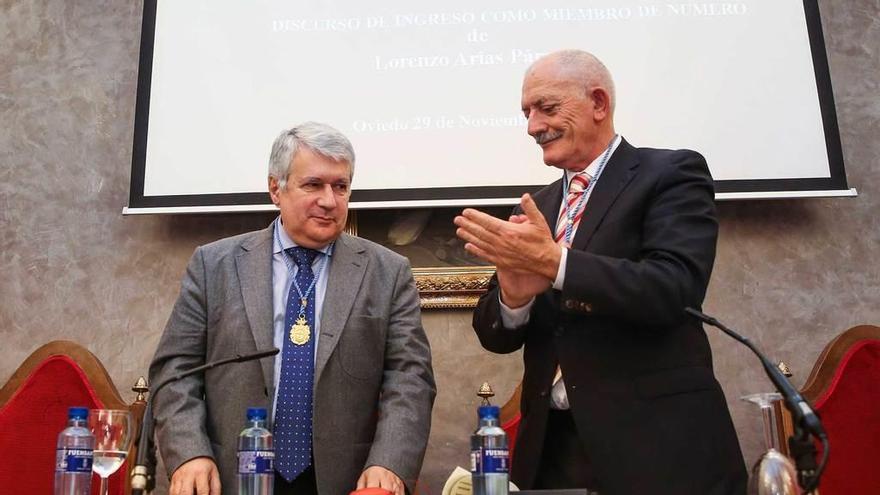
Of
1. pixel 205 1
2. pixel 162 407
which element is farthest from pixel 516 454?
pixel 205 1

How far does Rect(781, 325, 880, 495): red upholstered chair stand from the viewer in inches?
118

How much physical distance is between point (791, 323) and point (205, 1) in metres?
2.83

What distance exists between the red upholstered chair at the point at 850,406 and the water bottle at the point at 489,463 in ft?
5.88

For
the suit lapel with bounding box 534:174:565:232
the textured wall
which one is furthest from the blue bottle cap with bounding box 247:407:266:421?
the textured wall

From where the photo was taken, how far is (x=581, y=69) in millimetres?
2250

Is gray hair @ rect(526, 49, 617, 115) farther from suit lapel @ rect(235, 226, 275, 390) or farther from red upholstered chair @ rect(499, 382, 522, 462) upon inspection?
red upholstered chair @ rect(499, 382, 522, 462)

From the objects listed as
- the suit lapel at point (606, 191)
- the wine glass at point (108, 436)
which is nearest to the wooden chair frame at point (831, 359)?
the suit lapel at point (606, 191)

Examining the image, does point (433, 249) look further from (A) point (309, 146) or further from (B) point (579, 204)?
(B) point (579, 204)

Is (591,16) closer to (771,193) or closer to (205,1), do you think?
(771,193)

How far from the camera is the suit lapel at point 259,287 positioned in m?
2.23

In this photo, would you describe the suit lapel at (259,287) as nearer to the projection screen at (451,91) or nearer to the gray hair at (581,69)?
the gray hair at (581,69)

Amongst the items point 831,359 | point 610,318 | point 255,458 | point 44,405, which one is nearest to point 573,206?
point 610,318

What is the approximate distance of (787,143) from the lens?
3457 mm

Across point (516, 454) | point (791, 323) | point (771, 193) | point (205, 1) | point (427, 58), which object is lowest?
point (516, 454)
